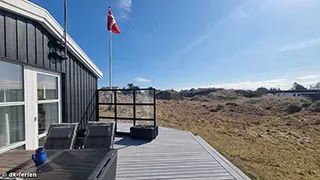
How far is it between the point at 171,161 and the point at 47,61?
10.6 ft

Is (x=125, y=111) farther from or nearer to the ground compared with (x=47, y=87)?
nearer to the ground

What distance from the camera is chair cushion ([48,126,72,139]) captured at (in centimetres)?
331

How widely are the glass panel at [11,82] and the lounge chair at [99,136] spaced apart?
1324mm

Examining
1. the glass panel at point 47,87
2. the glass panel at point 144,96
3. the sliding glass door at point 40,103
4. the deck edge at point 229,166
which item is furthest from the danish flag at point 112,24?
the deck edge at point 229,166

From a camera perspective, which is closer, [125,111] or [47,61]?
[47,61]

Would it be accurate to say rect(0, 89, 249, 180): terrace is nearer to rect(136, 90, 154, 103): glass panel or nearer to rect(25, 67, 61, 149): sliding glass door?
rect(136, 90, 154, 103): glass panel

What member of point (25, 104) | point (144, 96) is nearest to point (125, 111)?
point (144, 96)

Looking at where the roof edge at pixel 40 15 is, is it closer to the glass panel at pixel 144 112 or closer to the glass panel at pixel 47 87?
the glass panel at pixel 47 87

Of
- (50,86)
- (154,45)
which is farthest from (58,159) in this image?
(154,45)

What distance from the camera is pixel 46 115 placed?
3902 mm

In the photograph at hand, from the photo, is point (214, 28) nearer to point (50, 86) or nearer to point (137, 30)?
point (137, 30)

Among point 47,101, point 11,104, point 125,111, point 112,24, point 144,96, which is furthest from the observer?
point 112,24

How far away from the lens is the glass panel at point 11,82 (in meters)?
2.67

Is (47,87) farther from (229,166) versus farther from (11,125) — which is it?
(229,166)
